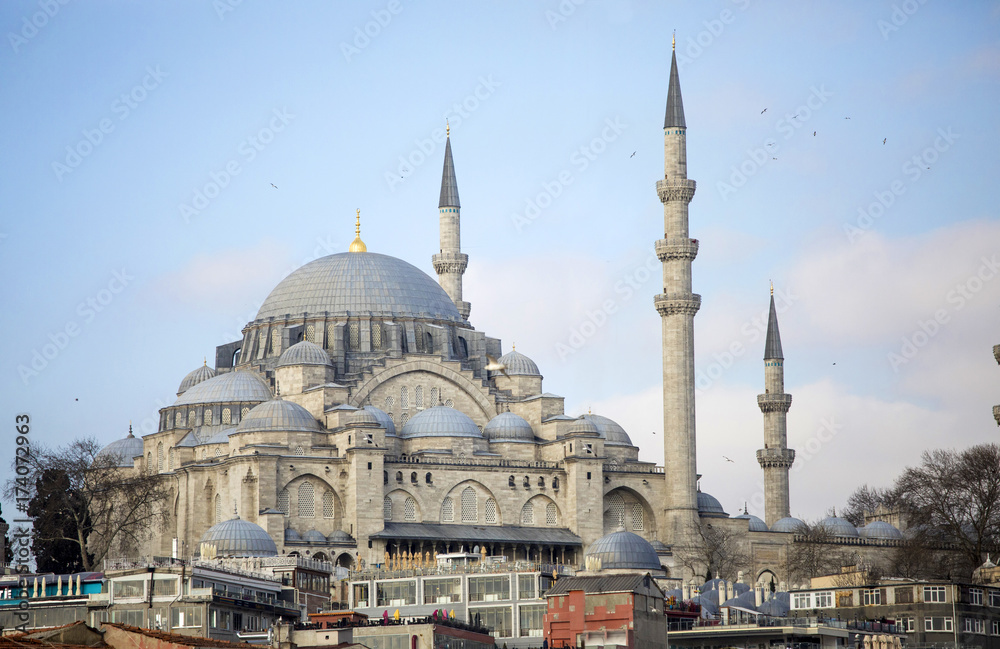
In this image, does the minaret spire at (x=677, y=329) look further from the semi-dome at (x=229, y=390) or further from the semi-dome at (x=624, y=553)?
the semi-dome at (x=229, y=390)

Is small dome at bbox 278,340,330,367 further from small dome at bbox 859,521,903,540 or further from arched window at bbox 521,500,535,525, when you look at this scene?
small dome at bbox 859,521,903,540

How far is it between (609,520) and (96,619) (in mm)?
25674

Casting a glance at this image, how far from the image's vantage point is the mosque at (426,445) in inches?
2594

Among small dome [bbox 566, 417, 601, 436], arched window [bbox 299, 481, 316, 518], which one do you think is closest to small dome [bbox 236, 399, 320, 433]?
arched window [bbox 299, 481, 316, 518]

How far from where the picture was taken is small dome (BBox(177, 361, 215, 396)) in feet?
257

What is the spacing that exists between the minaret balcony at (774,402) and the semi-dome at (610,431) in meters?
7.41

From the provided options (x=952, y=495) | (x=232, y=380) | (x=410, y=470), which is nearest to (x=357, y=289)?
(x=232, y=380)

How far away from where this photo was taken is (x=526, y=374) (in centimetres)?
7631

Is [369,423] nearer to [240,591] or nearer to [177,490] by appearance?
[177,490]

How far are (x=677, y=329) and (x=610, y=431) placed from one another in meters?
5.55

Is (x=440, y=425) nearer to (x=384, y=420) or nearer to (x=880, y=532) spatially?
(x=384, y=420)

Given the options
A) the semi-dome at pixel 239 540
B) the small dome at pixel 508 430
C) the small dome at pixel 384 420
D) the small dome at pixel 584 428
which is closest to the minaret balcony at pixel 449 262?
the small dome at pixel 508 430

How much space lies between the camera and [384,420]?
70000 mm

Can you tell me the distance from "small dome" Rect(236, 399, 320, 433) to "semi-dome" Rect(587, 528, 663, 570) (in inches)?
467
